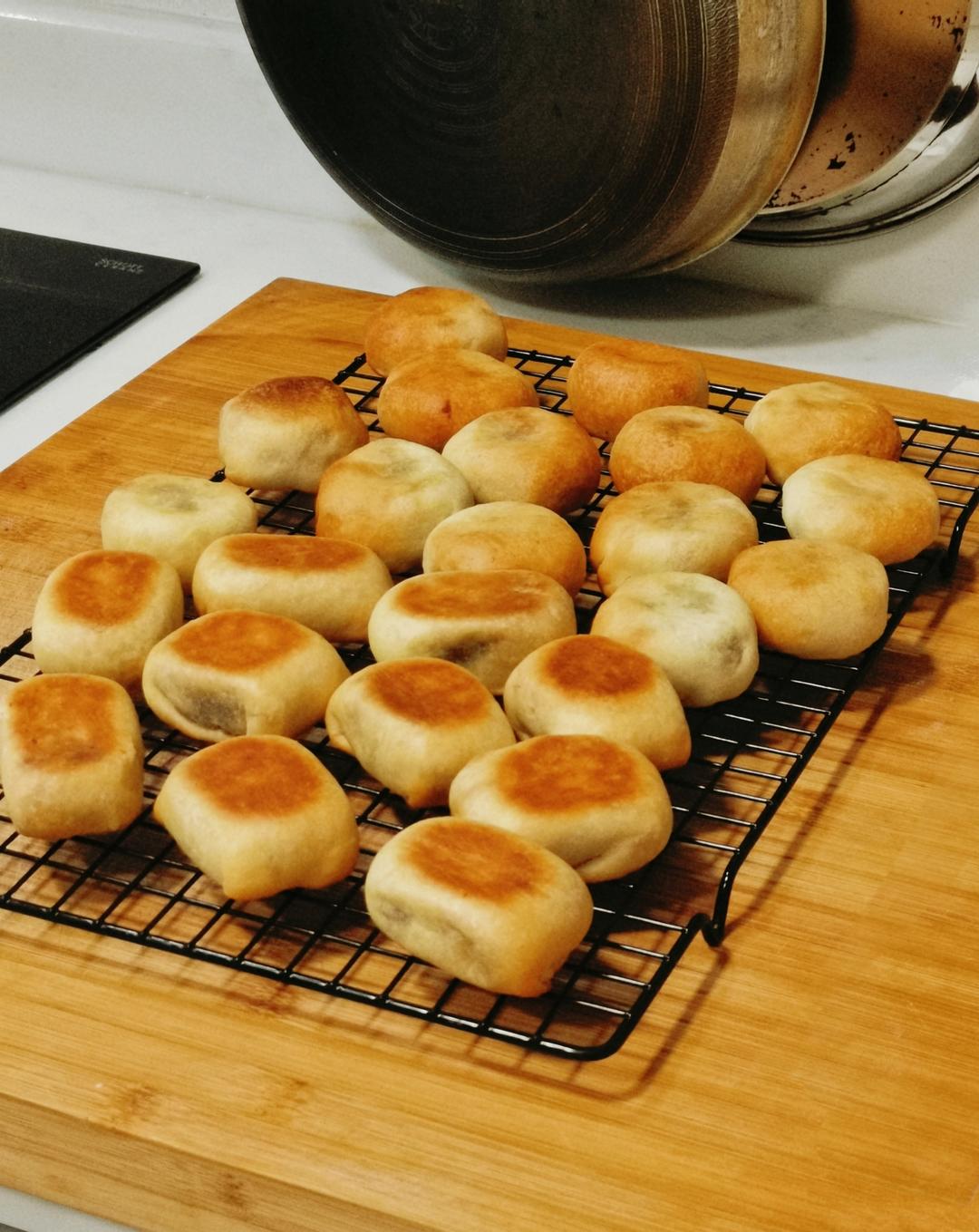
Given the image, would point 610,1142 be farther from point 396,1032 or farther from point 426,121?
point 426,121

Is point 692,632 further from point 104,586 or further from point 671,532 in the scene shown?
point 104,586

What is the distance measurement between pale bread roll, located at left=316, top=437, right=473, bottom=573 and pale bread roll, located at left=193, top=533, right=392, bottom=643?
39mm

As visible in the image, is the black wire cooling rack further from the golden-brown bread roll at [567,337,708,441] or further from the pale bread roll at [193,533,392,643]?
the golden-brown bread roll at [567,337,708,441]

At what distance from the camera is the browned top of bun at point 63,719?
2.62 feet

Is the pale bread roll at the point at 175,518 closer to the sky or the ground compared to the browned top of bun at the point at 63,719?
closer to the sky

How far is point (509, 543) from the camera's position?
3.13 ft

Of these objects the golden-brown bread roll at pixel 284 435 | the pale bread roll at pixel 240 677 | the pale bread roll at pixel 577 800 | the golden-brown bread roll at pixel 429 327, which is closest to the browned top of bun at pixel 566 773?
the pale bread roll at pixel 577 800

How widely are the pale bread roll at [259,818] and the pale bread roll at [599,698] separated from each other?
12cm

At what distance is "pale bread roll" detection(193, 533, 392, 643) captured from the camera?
0.92 m

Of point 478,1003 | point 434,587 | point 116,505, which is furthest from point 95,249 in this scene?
point 478,1003

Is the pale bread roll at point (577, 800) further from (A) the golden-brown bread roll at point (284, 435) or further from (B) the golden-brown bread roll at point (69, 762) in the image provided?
(A) the golden-brown bread roll at point (284, 435)

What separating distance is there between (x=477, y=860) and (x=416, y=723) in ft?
0.34

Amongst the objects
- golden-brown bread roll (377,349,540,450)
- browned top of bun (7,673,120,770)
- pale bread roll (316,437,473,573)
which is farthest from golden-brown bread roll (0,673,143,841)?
golden-brown bread roll (377,349,540,450)

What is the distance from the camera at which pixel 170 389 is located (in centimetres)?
125
